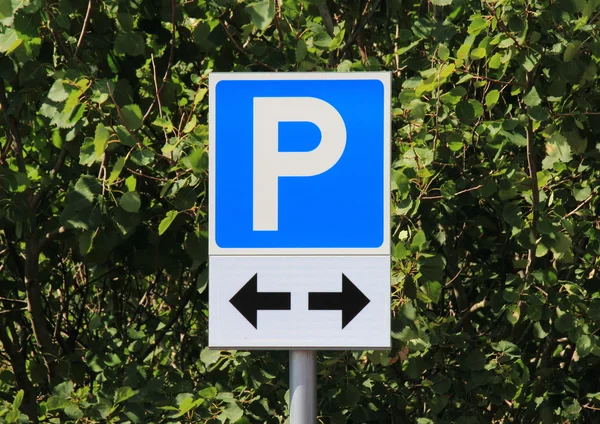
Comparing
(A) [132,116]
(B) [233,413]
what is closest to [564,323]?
(B) [233,413]

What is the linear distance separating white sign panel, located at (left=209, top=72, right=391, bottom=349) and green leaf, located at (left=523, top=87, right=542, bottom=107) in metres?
1.73

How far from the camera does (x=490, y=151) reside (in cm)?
431

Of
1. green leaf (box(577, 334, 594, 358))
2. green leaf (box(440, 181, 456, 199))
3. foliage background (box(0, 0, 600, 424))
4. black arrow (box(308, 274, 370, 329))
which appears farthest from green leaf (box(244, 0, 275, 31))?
green leaf (box(577, 334, 594, 358))

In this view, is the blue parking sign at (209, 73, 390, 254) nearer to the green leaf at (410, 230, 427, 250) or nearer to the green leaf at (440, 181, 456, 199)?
the green leaf at (410, 230, 427, 250)

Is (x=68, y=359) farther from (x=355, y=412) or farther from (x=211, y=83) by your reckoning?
(x=211, y=83)

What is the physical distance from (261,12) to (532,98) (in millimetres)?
1120

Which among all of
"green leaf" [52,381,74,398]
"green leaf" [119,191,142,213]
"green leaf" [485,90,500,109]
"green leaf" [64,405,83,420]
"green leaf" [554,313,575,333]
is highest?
"green leaf" [485,90,500,109]

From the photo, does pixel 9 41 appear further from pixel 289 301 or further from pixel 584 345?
pixel 584 345

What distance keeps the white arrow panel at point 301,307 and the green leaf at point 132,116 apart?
1.22 m

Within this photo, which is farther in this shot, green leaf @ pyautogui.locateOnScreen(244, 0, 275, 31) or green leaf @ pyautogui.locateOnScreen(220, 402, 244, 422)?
green leaf @ pyautogui.locateOnScreen(220, 402, 244, 422)

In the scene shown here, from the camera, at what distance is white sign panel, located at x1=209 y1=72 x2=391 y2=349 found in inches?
90.5

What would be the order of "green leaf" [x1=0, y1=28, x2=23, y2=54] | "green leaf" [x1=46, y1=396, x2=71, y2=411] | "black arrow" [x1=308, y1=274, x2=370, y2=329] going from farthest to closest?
"green leaf" [x1=46, y1=396, x2=71, y2=411], "green leaf" [x1=0, y1=28, x2=23, y2=54], "black arrow" [x1=308, y1=274, x2=370, y2=329]

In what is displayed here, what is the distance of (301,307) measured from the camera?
2303mm

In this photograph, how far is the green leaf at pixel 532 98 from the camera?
3920 mm
